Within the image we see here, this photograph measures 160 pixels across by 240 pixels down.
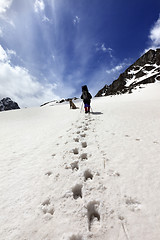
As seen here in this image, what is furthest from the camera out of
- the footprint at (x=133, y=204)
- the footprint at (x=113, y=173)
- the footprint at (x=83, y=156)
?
the footprint at (x=83, y=156)

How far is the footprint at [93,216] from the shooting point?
1.78 metres

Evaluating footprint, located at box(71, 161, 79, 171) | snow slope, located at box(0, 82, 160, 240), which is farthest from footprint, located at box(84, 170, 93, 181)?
footprint, located at box(71, 161, 79, 171)

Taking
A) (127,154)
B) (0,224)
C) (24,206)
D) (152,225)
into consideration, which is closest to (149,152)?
(127,154)

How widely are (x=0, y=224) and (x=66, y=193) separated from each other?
125 cm

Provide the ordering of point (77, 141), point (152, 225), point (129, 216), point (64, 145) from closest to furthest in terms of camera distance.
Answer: point (152, 225), point (129, 216), point (64, 145), point (77, 141)

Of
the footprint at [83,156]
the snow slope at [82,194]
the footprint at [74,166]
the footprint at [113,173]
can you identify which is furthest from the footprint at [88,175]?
the footprint at [83,156]

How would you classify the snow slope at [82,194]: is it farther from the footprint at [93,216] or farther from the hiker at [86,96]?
the hiker at [86,96]

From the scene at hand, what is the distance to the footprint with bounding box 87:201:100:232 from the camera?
1780mm

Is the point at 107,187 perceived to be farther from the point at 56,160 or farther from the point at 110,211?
the point at 56,160

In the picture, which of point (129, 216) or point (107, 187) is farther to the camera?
point (107, 187)

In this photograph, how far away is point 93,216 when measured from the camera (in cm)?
197

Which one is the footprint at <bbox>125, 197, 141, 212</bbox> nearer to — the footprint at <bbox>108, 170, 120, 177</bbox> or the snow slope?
the snow slope

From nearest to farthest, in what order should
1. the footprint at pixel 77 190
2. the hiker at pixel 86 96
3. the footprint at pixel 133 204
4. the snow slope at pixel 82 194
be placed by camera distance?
the snow slope at pixel 82 194
the footprint at pixel 133 204
the footprint at pixel 77 190
the hiker at pixel 86 96

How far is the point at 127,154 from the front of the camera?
371 cm
